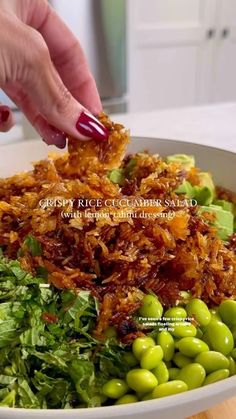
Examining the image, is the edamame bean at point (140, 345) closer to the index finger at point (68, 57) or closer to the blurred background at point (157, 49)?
the index finger at point (68, 57)

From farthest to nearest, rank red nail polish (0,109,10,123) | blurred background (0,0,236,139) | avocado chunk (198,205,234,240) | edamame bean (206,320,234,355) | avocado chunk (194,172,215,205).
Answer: blurred background (0,0,236,139) → red nail polish (0,109,10,123) → avocado chunk (194,172,215,205) → avocado chunk (198,205,234,240) → edamame bean (206,320,234,355)

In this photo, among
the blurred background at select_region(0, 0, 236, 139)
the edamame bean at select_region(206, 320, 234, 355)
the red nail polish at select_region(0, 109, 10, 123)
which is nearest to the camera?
the edamame bean at select_region(206, 320, 234, 355)

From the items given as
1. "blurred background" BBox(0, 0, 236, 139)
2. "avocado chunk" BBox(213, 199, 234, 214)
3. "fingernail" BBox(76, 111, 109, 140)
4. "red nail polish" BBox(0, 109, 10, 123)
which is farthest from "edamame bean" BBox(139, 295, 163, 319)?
"blurred background" BBox(0, 0, 236, 139)

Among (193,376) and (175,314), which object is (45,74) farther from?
(193,376)

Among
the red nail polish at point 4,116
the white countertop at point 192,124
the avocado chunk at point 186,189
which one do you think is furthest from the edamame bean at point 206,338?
the white countertop at point 192,124

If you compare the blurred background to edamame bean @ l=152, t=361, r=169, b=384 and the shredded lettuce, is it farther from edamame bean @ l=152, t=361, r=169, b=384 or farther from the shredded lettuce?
edamame bean @ l=152, t=361, r=169, b=384

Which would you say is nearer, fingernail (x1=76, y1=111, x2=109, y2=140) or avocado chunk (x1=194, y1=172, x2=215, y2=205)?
fingernail (x1=76, y1=111, x2=109, y2=140)

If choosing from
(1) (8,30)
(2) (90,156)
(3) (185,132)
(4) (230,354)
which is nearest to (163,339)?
(4) (230,354)

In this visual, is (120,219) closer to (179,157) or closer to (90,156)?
(90,156)
